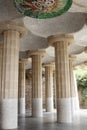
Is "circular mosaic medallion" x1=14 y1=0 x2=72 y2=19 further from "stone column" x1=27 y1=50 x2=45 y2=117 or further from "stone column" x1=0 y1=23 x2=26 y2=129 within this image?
"stone column" x1=27 y1=50 x2=45 y2=117

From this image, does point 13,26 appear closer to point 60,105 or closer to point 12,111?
point 12,111

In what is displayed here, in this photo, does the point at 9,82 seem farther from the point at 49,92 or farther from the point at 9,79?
the point at 49,92

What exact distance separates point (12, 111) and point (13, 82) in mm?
1572

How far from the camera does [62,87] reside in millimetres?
14797

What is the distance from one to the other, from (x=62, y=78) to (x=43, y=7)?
7653 millimetres

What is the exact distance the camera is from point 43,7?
792 centimetres

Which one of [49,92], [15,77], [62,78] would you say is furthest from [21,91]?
[15,77]

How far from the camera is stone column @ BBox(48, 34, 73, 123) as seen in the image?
47.3 ft

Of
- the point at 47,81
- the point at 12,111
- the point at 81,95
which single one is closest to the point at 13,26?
the point at 12,111

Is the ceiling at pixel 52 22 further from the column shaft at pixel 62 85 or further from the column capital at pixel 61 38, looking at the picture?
the column shaft at pixel 62 85

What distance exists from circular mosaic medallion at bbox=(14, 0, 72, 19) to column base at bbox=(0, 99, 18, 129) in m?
5.69

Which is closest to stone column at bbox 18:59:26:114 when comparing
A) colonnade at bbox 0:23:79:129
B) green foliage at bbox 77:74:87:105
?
colonnade at bbox 0:23:79:129

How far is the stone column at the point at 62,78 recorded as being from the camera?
1443 centimetres

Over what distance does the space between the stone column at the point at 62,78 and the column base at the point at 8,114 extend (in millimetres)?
3471
